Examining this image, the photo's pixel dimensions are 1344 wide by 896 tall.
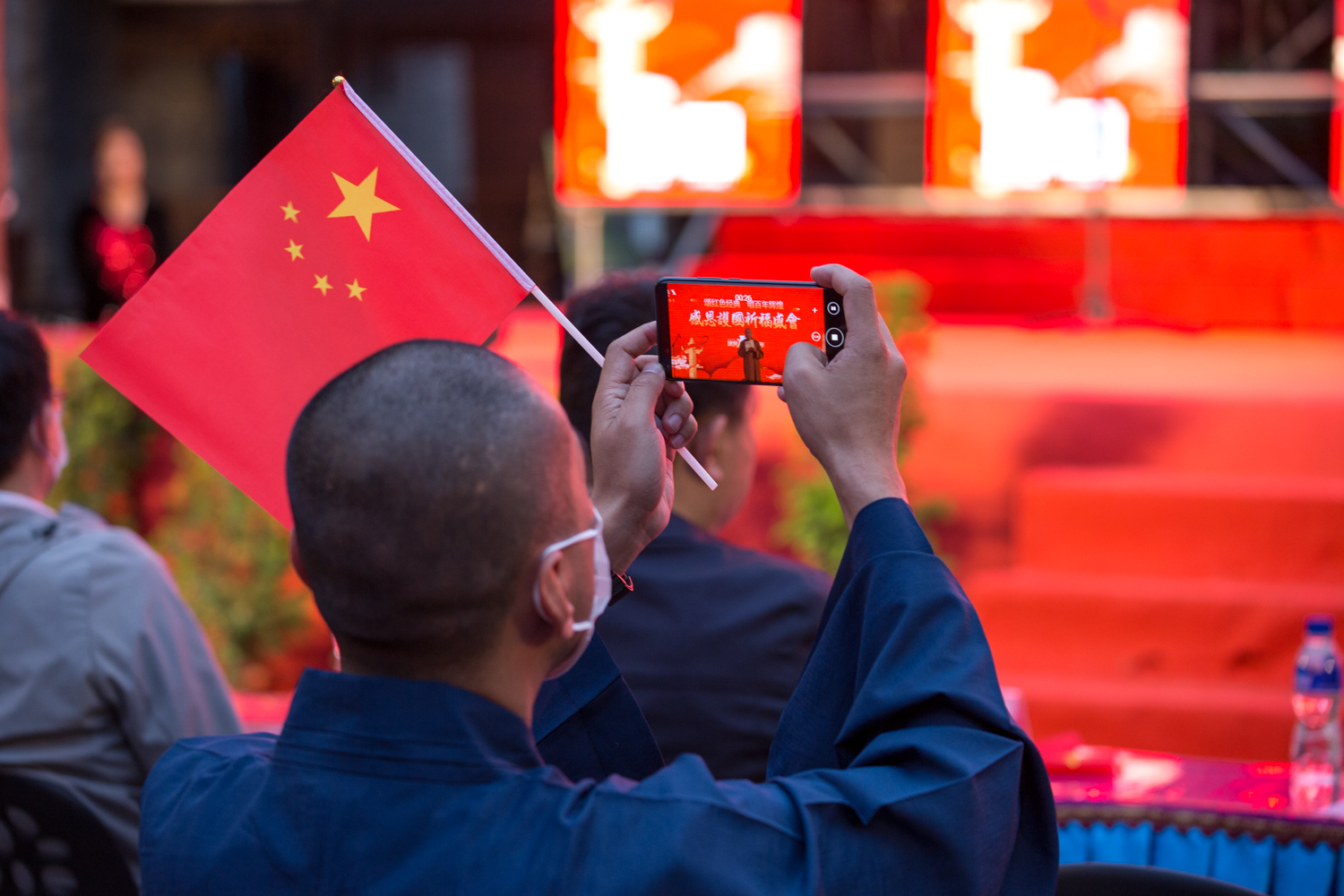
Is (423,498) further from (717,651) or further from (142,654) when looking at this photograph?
(142,654)

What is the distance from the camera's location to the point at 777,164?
18.3 ft

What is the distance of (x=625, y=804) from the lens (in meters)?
0.98

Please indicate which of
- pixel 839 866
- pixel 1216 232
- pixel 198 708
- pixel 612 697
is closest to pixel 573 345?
pixel 612 697

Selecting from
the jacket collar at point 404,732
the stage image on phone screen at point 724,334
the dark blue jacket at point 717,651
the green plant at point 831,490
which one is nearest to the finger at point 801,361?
the stage image on phone screen at point 724,334

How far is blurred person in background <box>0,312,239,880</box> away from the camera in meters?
2.05

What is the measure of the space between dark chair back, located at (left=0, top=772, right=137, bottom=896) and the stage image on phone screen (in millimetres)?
1053

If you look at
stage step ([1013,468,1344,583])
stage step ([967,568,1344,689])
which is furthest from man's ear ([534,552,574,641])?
stage step ([1013,468,1344,583])

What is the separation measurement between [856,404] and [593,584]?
0.87 feet

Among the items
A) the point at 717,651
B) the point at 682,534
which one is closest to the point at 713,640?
the point at 717,651

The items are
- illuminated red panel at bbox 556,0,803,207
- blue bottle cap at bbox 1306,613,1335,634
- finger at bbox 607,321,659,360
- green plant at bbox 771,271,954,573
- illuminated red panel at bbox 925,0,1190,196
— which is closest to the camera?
finger at bbox 607,321,659,360

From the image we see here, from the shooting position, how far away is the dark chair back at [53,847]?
5.85ft

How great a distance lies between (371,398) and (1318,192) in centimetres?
703

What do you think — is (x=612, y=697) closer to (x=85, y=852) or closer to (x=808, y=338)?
(x=808, y=338)

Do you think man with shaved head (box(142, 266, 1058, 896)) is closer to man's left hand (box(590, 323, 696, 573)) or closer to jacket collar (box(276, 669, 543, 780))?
jacket collar (box(276, 669, 543, 780))
